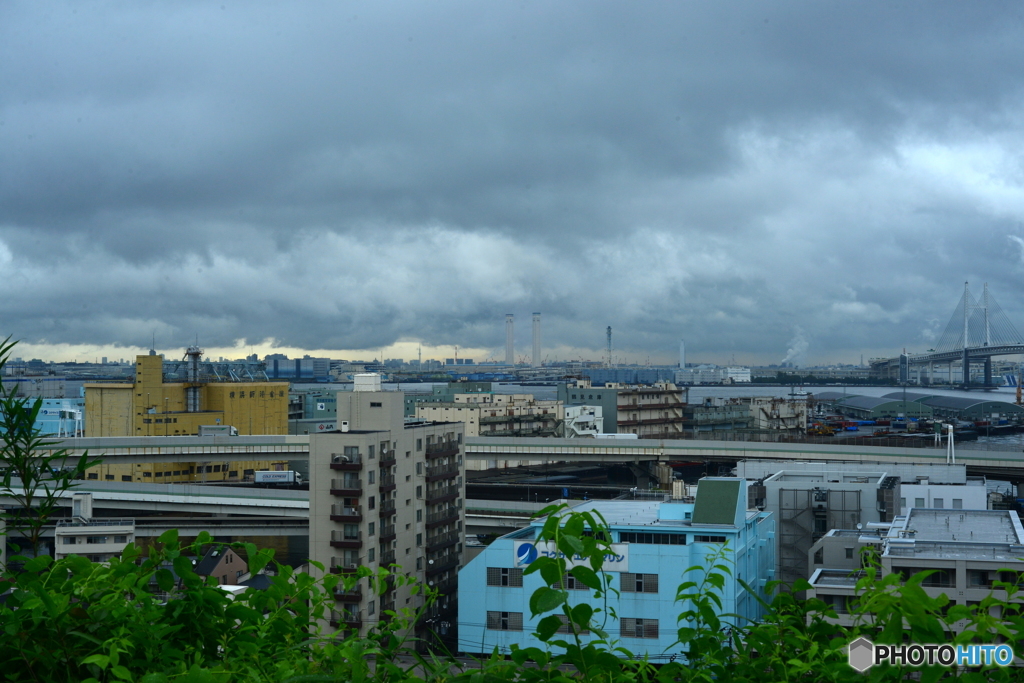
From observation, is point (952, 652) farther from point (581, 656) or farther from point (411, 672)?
point (411, 672)

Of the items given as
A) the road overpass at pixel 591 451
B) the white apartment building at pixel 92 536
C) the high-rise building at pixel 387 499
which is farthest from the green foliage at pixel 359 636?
the road overpass at pixel 591 451

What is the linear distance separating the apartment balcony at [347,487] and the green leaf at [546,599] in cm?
685

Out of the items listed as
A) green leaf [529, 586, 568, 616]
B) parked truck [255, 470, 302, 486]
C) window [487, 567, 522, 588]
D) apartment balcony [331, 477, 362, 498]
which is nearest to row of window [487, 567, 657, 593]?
window [487, 567, 522, 588]

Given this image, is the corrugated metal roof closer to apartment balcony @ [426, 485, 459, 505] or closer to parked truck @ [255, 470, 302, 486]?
apartment balcony @ [426, 485, 459, 505]

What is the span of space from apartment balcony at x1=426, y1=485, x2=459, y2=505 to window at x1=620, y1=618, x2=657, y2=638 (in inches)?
109

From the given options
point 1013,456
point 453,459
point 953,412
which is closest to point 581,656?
point 453,459

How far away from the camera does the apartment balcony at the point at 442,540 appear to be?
8414mm

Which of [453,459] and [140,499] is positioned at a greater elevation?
[453,459]

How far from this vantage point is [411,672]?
33.9 inches

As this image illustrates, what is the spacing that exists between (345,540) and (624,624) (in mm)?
2578

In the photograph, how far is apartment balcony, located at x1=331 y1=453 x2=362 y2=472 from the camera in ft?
24.1

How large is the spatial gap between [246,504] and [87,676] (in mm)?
11908

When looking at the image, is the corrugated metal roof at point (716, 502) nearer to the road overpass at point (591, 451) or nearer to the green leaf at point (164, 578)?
the green leaf at point (164, 578)

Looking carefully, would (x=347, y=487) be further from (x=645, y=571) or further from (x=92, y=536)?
(x=92, y=536)
